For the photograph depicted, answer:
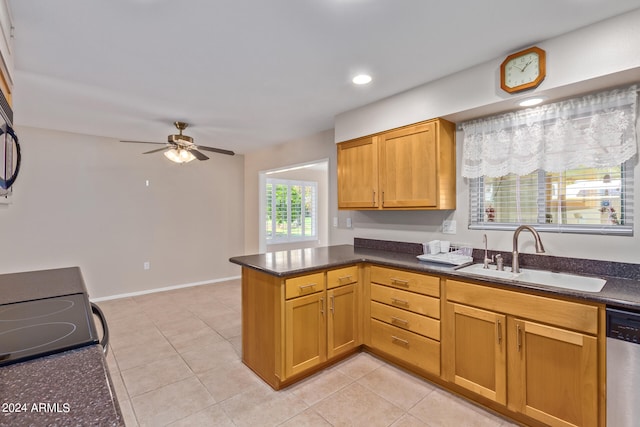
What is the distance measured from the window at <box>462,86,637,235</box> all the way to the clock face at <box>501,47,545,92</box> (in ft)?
1.07

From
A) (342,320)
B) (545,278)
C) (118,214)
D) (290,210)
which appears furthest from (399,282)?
(290,210)

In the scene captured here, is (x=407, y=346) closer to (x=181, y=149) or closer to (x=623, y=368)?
(x=623, y=368)

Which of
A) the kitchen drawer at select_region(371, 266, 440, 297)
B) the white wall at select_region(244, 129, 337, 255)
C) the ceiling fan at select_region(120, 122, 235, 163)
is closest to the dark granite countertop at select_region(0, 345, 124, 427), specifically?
the kitchen drawer at select_region(371, 266, 440, 297)

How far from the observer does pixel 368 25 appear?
1.79m

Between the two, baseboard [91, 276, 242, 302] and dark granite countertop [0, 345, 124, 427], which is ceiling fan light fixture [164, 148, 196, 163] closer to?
baseboard [91, 276, 242, 302]

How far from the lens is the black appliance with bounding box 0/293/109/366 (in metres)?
0.89

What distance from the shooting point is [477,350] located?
201 cm

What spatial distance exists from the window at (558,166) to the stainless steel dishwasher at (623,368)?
75 centimetres

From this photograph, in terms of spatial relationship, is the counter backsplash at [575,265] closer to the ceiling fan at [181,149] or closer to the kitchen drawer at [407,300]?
the kitchen drawer at [407,300]

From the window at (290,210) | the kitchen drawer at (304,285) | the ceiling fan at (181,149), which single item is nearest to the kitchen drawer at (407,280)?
the kitchen drawer at (304,285)

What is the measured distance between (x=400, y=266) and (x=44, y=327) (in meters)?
2.09

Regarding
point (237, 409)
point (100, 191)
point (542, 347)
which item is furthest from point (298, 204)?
point (542, 347)

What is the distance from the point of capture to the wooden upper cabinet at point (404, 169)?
254 cm

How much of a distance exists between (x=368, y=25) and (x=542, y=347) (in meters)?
2.11
